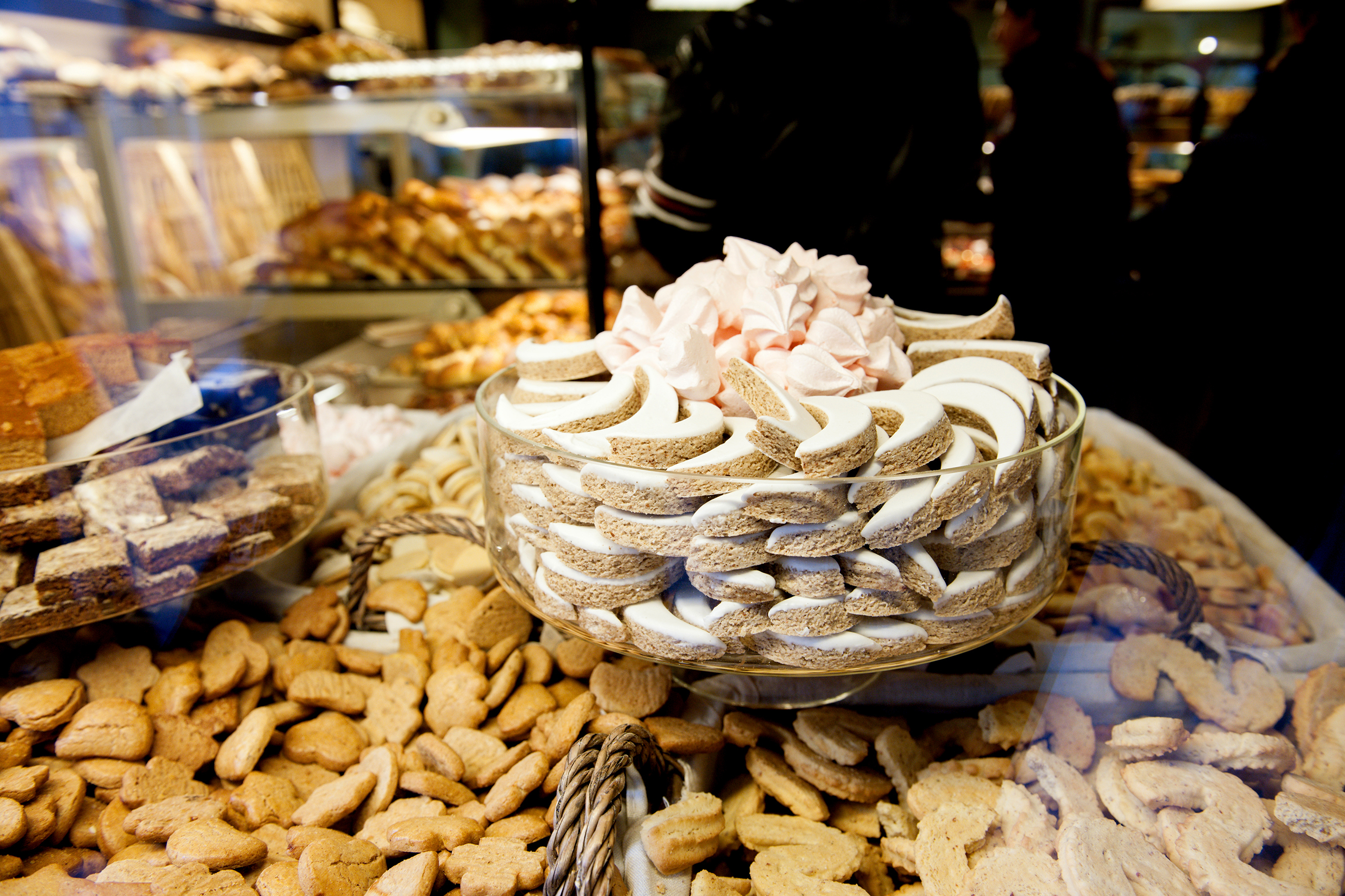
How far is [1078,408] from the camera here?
33.9 inches

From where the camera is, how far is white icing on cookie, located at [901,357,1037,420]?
737 mm

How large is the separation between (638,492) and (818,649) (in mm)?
217

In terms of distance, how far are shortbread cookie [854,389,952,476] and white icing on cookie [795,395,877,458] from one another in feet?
0.07

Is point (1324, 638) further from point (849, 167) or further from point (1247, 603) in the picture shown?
point (849, 167)

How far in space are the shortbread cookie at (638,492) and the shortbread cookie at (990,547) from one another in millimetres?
224

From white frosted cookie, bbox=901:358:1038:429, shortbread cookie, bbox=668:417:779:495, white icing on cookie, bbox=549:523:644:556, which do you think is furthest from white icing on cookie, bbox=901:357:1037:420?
white icing on cookie, bbox=549:523:644:556

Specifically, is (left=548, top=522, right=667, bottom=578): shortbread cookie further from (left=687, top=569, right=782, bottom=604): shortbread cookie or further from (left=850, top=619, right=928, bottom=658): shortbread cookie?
(left=850, top=619, right=928, bottom=658): shortbread cookie

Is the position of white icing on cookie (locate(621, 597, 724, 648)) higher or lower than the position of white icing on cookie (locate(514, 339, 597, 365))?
lower

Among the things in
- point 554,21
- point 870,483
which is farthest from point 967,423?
point 554,21

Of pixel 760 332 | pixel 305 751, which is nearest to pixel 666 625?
pixel 760 332

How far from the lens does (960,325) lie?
94cm

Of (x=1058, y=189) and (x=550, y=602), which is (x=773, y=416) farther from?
(x=1058, y=189)

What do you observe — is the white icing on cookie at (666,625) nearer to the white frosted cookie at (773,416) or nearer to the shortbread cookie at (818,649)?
the shortbread cookie at (818,649)

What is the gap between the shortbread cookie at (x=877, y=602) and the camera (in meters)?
0.65
